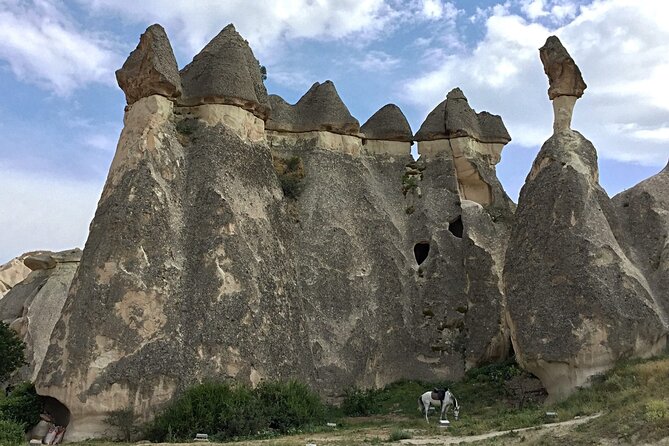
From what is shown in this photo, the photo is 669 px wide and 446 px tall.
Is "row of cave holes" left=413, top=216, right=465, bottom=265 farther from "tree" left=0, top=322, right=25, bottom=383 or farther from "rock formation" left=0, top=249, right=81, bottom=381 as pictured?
"tree" left=0, top=322, right=25, bottom=383

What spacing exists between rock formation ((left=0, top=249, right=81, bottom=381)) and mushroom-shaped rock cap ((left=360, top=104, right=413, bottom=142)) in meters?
12.8

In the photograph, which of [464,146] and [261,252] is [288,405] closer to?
[261,252]

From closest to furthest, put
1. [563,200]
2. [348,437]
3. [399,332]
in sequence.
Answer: [348,437] → [563,200] → [399,332]

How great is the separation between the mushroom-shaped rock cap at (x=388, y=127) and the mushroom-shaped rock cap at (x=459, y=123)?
65cm

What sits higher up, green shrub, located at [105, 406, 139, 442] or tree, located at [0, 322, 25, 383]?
tree, located at [0, 322, 25, 383]

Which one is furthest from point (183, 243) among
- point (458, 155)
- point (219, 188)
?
point (458, 155)

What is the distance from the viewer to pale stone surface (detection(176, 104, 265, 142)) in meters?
18.8

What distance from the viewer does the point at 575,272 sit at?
16.1m

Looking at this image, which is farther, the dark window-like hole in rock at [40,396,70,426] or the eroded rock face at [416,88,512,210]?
the eroded rock face at [416,88,512,210]

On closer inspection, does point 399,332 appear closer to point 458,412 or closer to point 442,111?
point 458,412

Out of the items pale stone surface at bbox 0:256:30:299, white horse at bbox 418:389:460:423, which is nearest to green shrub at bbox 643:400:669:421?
white horse at bbox 418:389:460:423

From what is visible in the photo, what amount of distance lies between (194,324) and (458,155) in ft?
44.0

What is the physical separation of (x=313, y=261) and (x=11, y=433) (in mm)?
9514

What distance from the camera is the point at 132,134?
17266 millimetres
